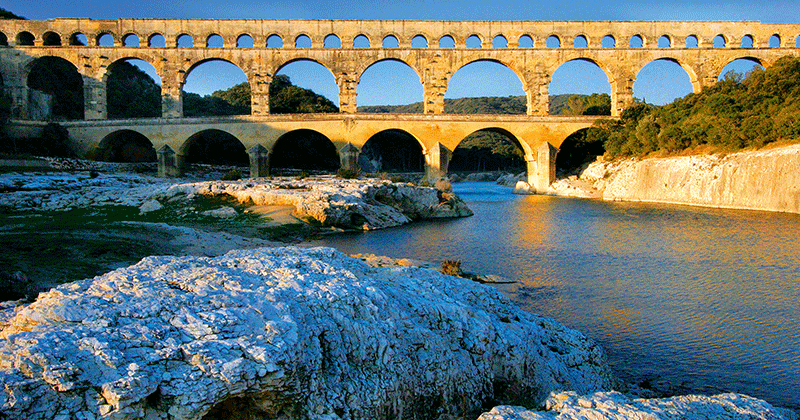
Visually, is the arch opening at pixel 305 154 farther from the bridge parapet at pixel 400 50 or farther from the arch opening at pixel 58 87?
the arch opening at pixel 58 87

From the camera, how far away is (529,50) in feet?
123

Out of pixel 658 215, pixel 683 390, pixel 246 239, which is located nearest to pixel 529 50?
pixel 658 215

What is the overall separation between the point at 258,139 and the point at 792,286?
32.1 m

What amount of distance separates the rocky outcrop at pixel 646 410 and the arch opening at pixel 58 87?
47079 millimetres

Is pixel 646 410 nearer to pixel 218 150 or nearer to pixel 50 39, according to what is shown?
pixel 218 150

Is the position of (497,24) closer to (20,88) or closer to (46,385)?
(20,88)

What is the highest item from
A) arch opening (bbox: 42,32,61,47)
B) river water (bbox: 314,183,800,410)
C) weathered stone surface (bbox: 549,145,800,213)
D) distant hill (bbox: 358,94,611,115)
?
distant hill (bbox: 358,94,611,115)

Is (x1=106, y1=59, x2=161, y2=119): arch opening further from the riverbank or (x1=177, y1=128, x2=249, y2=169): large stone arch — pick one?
the riverbank

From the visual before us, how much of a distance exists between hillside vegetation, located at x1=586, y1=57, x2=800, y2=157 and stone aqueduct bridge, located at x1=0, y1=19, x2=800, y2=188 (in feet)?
10.9

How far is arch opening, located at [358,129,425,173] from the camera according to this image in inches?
2477

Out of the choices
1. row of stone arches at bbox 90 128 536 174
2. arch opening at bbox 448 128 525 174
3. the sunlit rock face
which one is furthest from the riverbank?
arch opening at bbox 448 128 525 174

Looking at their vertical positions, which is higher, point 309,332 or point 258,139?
point 258,139

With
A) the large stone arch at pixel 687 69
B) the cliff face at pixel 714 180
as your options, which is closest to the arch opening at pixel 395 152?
the large stone arch at pixel 687 69

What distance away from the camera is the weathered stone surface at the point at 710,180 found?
68.0 ft
